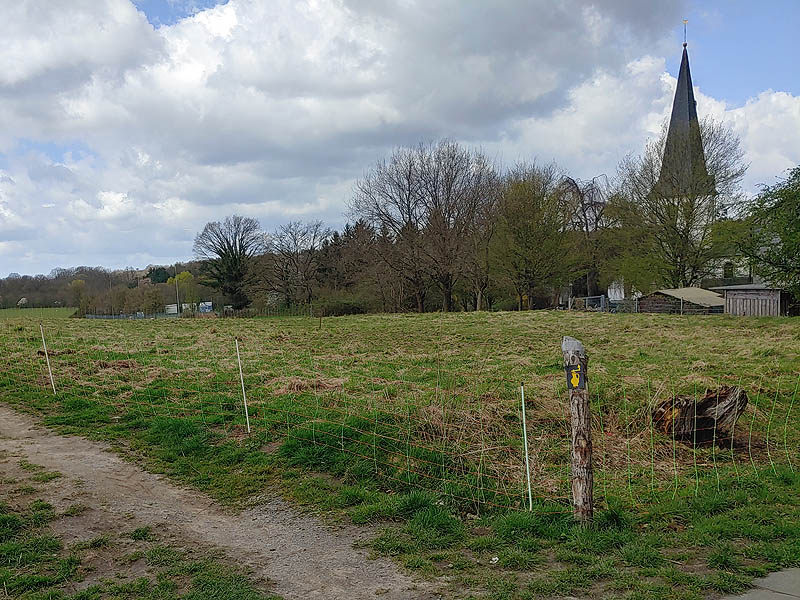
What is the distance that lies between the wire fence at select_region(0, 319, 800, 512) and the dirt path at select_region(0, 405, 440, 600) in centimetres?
108

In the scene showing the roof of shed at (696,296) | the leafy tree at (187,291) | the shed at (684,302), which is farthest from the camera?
the leafy tree at (187,291)

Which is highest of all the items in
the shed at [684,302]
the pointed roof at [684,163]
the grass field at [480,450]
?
the pointed roof at [684,163]

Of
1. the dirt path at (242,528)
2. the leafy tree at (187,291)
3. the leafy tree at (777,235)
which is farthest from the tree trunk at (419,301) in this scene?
the dirt path at (242,528)

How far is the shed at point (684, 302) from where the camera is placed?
110 feet

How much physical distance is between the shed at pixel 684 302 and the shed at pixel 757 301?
0.85 meters

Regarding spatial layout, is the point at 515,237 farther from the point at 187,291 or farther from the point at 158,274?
the point at 158,274

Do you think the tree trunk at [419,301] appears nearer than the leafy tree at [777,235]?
No

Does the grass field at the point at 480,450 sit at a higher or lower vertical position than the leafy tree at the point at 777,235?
lower

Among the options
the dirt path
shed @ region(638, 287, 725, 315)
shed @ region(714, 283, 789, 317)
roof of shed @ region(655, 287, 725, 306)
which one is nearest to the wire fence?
the dirt path

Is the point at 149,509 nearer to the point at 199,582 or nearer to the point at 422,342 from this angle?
the point at 199,582

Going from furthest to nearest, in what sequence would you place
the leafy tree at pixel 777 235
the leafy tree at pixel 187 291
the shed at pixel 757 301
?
the leafy tree at pixel 187 291, the shed at pixel 757 301, the leafy tree at pixel 777 235

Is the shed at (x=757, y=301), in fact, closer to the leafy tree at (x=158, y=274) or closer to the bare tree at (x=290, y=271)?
the bare tree at (x=290, y=271)

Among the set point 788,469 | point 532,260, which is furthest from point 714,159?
point 788,469

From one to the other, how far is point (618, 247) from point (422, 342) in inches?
A: 1141
